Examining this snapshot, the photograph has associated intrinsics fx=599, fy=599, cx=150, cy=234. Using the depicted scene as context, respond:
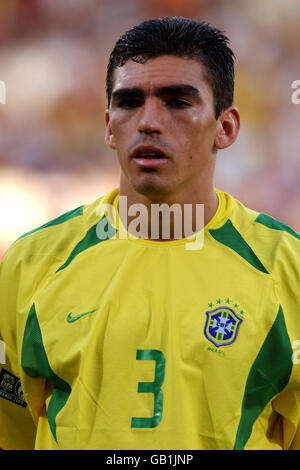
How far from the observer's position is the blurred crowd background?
18.3 ft

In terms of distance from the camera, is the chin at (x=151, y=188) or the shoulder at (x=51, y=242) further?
the shoulder at (x=51, y=242)

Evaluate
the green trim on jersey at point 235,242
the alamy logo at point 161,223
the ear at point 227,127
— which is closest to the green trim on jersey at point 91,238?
the alamy logo at point 161,223

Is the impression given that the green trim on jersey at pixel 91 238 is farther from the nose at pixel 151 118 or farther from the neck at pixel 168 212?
the nose at pixel 151 118

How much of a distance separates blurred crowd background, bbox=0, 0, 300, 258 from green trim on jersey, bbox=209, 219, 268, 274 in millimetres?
3806

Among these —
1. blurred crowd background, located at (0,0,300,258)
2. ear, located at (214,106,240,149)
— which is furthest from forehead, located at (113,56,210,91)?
blurred crowd background, located at (0,0,300,258)

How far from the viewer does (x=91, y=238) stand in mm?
1811

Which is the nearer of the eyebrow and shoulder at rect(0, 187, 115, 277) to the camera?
the eyebrow

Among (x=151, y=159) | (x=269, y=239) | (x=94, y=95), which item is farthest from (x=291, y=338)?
(x=94, y=95)

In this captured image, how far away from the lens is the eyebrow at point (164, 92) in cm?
164

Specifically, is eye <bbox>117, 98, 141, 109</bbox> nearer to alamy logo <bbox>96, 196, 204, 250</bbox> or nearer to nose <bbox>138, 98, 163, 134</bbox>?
nose <bbox>138, 98, 163, 134</bbox>

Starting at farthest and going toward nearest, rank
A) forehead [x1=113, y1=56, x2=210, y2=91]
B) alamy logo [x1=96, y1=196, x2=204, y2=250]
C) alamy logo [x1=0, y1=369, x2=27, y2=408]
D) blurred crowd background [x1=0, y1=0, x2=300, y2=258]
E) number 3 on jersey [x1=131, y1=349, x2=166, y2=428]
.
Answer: blurred crowd background [x1=0, y1=0, x2=300, y2=258]
alamy logo [x1=0, y1=369, x2=27, y2=408]
alamy logo [x1=96, y1=196, x2=204, y2=250]
forehead [x1=113, y1=56, x2=210, y2=91]
number 3 on jersey [x1=131, y1=349, x2=166, y2=428]

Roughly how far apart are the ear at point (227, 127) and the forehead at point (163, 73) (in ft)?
0.43

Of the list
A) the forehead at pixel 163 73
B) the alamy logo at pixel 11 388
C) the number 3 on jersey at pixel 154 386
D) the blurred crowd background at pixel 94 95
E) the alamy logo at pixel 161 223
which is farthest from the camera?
the blurred crowd background at pixel 94 95

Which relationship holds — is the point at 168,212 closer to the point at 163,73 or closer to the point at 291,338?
the point at 163,73
